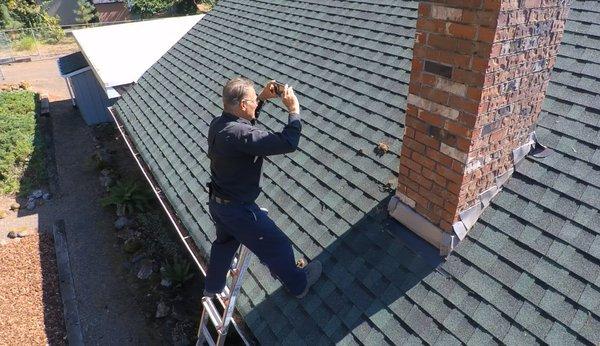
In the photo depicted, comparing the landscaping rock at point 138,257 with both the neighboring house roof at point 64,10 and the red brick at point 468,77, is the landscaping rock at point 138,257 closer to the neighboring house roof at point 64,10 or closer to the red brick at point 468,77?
the red brick at point 468,77

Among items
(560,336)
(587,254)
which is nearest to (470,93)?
(587,254)

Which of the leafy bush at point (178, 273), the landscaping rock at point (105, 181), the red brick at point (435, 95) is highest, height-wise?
the red brick at point (435, 95)

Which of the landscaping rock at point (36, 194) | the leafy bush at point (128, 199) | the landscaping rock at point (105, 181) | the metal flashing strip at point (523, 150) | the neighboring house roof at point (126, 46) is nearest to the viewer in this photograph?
the metal flashing strip at point (523, 150)

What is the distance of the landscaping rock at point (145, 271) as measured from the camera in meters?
7.60

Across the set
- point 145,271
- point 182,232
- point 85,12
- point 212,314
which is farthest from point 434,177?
point 85,12

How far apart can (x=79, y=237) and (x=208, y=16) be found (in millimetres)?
5700

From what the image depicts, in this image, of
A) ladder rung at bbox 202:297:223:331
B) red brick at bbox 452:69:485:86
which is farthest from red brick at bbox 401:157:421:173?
ladder rung at bbox 202:297:223:331

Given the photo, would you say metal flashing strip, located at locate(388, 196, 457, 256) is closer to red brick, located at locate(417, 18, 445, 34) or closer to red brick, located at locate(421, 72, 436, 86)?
red brick, located at locate(421, 72, 436, 86)

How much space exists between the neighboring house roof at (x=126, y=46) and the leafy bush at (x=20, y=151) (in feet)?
11.5

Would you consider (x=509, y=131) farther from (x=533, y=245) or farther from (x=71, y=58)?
(x=71, y=58)

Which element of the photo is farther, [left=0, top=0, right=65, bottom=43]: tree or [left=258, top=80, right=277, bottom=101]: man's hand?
[left=0, top=0, right=65, bottom=43]: tree

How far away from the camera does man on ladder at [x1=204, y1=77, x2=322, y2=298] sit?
2.87 meters

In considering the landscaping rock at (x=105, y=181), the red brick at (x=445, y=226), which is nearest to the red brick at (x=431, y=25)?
the red brick at (x=445, y=226)

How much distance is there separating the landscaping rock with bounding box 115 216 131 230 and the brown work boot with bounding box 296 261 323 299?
6839mm
